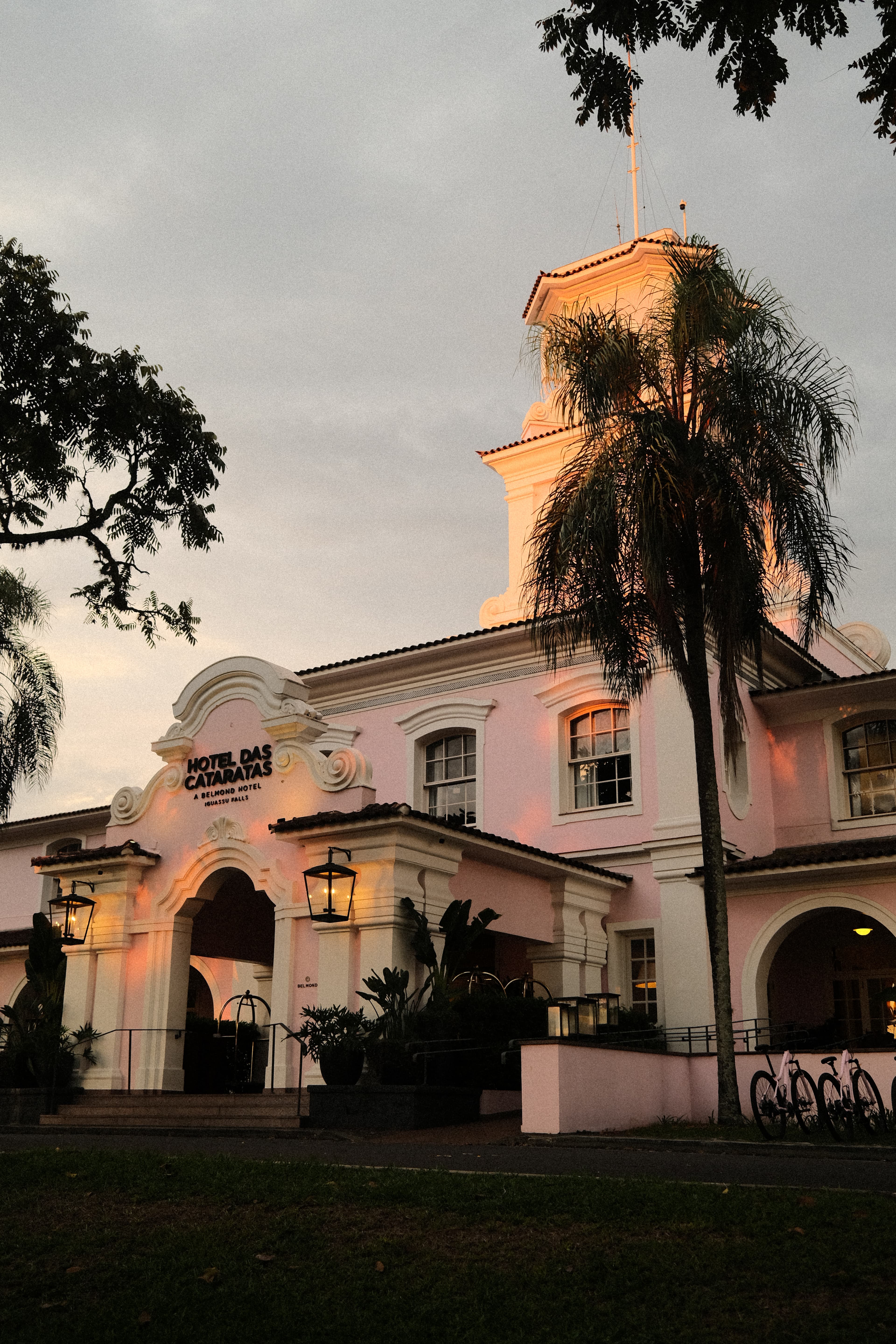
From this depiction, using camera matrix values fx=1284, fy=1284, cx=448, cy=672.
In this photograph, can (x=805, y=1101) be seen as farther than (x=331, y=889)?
No

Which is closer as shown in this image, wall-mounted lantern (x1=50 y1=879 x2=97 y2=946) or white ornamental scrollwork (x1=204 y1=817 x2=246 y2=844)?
white ornamental scrollwork (x1=204 y1=817 x2=246 y2=844)

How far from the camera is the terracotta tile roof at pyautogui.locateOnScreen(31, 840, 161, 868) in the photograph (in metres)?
18.6

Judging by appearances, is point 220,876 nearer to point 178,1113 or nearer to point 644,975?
point 178,1113

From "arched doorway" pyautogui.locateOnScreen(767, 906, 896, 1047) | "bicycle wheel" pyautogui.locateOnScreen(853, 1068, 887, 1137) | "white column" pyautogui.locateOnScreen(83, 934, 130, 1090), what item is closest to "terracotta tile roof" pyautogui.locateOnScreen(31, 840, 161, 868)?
"white column" pyautogui.locateOnScreen(83, 934, 130, 1090)

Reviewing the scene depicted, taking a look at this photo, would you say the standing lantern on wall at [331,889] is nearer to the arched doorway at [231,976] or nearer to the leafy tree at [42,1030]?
the arched doorway at [231,976]

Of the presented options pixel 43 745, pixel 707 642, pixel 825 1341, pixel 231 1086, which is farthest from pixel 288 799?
pixel 825 1341

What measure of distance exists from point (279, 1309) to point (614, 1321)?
1697 mm

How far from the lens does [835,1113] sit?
40.8 ft

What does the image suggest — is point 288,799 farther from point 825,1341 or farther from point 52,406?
point 825,1341

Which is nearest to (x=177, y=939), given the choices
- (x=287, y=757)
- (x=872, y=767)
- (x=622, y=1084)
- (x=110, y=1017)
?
(x=110, y=1017)

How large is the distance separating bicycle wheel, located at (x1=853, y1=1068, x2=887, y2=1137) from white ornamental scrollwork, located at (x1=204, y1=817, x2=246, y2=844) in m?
8.68

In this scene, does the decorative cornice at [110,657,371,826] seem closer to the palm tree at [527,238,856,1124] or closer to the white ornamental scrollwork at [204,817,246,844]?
the white ornamental scrollwork at [204,817,246,844]

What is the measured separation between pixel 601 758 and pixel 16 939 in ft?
41.7

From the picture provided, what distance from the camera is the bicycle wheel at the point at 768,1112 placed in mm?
12414
